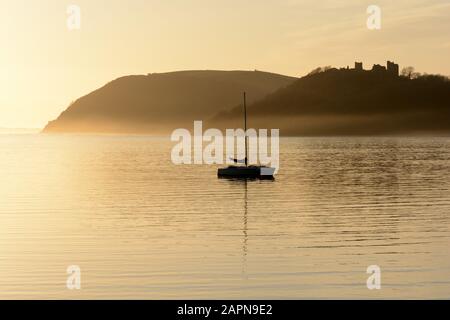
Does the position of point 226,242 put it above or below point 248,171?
below

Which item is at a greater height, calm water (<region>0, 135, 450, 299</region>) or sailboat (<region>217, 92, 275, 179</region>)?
sailboat (<region>217, 92, 275, 179</region>)

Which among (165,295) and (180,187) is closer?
(165,295)

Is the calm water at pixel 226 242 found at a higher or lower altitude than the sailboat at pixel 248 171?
lower

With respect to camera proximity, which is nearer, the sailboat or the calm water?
the calm water

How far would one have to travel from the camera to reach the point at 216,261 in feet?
109

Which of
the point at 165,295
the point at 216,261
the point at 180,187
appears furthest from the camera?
the point at 180,187

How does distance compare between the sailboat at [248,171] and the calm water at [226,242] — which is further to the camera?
the sailboat at [248,171]

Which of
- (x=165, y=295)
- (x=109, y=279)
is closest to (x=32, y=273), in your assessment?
(x=109, y=279)

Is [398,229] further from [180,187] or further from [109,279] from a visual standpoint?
[180,187]

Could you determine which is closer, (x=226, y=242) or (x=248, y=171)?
(x=226, y=242)
